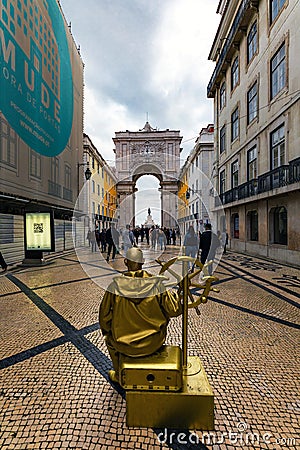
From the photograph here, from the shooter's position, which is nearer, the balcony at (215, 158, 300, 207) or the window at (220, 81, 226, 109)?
the balcony at (215, 158, 300, 207)

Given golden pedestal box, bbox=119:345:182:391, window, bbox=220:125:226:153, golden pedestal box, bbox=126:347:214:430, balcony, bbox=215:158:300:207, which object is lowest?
golden pedestal box, bbox=126:347:214:430

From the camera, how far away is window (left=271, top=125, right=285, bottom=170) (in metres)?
12.9

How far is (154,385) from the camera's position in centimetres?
214

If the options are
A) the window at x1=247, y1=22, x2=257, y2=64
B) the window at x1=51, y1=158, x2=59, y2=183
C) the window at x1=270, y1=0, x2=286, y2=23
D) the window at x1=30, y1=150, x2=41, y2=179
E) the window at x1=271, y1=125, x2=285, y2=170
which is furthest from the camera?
the window at x1=51, y1=158, x2=59, y2=183

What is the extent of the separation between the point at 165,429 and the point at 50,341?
7.55 feet

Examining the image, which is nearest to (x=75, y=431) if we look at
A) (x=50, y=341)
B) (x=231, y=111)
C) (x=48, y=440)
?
(x=48, y=440)

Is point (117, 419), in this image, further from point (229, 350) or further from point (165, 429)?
point (229, 350)

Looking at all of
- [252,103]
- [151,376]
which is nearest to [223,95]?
[252,103]

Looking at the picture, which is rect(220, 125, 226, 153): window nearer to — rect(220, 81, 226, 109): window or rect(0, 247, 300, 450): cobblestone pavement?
rect(220, 81, 226, 109): window

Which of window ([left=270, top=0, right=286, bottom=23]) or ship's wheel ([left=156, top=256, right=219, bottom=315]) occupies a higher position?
window ([left=270, top=0, right=286, bottom=23])

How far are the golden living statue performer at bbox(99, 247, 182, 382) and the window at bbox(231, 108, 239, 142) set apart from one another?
63.0ft

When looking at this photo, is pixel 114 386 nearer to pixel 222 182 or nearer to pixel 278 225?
pixel 278 225

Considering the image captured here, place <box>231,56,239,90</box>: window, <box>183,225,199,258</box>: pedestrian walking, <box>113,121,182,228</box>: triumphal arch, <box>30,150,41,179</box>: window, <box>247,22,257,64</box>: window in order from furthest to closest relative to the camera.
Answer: <box>231,56,239,90</box>: window → <box>247,22,257,64</box>: window → <box>30,150,41,179</box>: window → <box>183,225,199,258</box>: pedestrian walking → <box>113,121,182,228</box>: triumphal arch

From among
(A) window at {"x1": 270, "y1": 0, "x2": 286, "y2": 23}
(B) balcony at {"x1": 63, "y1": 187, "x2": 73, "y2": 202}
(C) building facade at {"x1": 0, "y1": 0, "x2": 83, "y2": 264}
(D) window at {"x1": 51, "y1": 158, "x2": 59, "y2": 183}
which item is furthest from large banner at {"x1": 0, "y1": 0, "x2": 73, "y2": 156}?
(A) window at {"x1": 270, "y1": 0, "x2": 286, "y2": 23}
